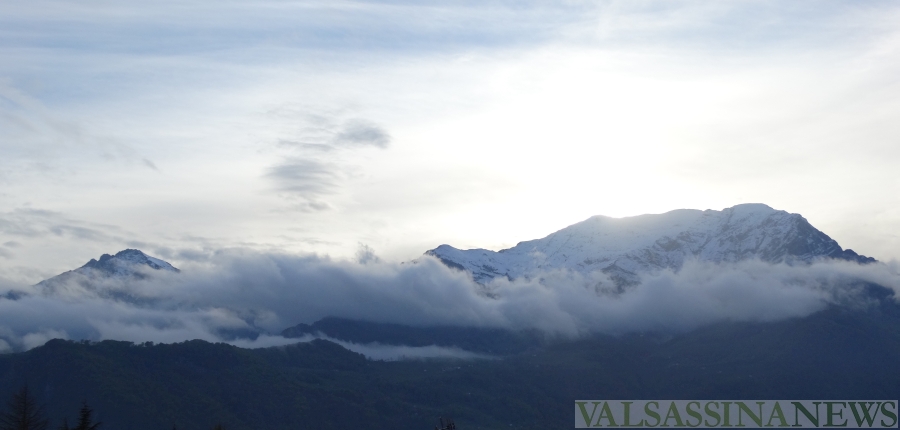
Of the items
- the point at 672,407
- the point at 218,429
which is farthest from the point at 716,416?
the point at 218,429

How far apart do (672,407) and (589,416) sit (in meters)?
13.8

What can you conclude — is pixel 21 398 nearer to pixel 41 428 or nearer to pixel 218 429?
pixel 41 428

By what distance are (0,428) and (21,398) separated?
8.66 meters

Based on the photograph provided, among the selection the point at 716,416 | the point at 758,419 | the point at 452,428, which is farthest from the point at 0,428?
the point at 758,419

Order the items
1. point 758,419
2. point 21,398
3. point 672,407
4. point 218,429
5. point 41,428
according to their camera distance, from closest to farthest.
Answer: point 21,398, point 41,428, point 218,429, point 672,407, point 758,419

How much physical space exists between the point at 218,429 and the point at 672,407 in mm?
62189

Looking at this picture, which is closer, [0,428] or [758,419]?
[0,428]

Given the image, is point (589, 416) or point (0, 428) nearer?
point (0, 428)

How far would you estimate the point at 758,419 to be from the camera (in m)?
147

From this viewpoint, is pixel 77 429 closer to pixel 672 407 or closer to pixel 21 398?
pixel 21 398

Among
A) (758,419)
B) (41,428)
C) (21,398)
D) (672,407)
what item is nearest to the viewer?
(21,398)

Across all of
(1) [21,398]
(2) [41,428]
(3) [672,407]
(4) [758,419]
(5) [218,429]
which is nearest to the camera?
(1) [21,398]

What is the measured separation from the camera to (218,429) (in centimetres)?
12875

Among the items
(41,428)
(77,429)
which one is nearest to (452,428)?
(77,429)
